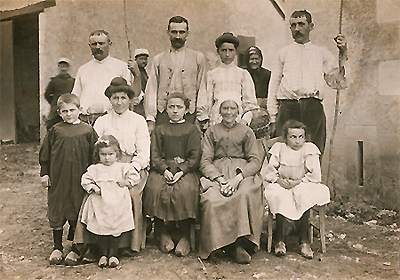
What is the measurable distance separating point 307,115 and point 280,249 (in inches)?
38.9

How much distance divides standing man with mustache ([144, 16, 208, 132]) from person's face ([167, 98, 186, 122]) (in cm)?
37

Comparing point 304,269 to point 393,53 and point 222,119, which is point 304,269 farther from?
point 393,53

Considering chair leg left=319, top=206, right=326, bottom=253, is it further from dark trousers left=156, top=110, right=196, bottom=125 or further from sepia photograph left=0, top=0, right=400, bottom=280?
dark trousers left=156, top=110, right=196, bottom=125

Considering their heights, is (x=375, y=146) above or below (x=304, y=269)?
above

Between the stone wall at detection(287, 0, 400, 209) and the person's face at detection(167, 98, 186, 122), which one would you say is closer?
the person's face at detection(167, 98, 186, 122)

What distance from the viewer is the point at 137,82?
488cm

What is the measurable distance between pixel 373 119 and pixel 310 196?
5.05 feet

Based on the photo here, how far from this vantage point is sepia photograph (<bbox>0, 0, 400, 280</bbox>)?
3484mm

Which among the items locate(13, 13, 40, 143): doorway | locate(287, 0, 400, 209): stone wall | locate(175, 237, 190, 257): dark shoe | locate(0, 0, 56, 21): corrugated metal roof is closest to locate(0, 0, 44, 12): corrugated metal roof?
locate(0, 0, 56, 21): corrugated metal roof

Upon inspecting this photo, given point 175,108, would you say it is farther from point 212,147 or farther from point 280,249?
point 280,249

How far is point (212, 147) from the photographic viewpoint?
12.3 ft

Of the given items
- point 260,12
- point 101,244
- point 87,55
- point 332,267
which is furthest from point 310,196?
point 87,55

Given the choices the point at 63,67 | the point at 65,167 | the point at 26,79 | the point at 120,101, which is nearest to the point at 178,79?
the point at 120,101

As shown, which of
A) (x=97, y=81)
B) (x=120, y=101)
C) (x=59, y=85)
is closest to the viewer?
(x=120, y=101)
